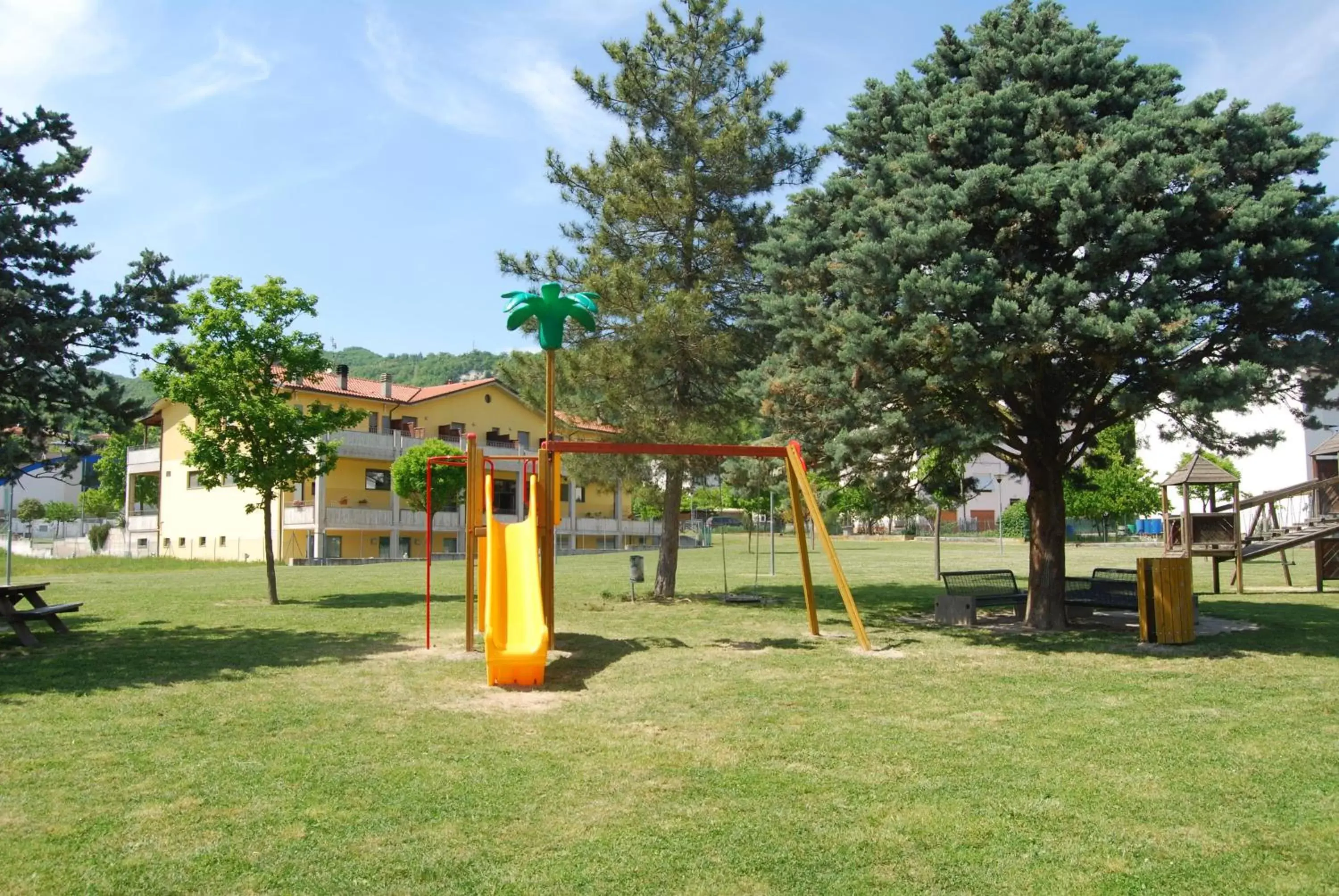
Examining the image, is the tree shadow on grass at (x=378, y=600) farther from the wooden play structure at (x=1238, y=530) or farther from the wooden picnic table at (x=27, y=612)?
the wooden play structure at (x=1238, y=530)

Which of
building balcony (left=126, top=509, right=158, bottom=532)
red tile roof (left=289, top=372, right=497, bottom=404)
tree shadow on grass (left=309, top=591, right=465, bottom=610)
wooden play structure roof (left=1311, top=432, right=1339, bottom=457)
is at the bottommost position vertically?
tree shadow on grass (left=309, top=591, right=465, bottom=610)

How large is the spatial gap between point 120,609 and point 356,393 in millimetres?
36119

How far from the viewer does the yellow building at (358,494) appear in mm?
46906

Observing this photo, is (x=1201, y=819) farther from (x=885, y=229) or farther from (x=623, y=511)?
(x=623, y=511)

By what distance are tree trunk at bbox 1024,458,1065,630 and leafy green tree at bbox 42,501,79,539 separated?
76.4 metres

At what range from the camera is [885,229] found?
43.2 ft

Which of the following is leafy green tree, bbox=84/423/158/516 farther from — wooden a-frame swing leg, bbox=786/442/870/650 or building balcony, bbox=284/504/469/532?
wooden a-frame swing leg, bbox=786/442/870/650

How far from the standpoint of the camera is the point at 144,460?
5578cm

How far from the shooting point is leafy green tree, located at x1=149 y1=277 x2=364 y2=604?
20.4m

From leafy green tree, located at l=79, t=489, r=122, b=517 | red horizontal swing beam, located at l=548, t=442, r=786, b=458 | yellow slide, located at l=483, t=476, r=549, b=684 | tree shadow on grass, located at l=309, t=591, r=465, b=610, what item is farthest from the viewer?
leafy green tree, located at l=79, t=489, r=122, b=517

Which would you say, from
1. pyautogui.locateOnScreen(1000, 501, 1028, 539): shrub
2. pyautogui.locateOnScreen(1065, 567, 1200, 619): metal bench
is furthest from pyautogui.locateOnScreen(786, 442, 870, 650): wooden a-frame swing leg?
pyautogui.locateOnScreen(1000, 501, 1028, 539): shrub

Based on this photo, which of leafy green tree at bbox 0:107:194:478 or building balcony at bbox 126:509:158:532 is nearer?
leafy green tree at bbox 0:107:194:478

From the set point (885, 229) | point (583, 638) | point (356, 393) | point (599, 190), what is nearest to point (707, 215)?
point (599, 190)

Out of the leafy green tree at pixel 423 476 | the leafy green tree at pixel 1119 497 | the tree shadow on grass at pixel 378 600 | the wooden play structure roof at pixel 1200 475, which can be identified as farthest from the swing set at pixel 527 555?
the leafy green tree at pixel 1119 497
